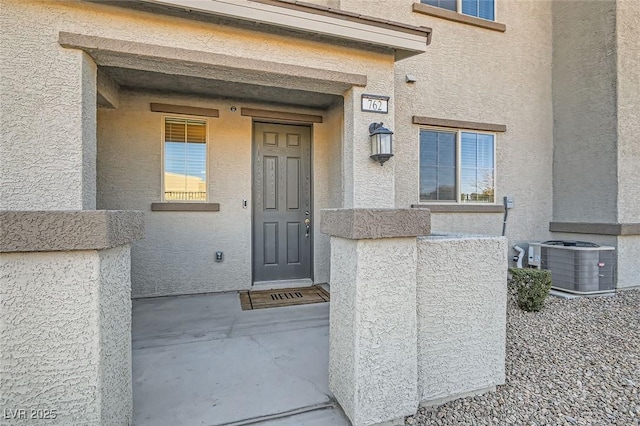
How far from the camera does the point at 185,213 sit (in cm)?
505

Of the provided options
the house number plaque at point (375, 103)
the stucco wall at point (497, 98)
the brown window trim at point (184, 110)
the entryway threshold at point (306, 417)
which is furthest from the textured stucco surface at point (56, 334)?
the stucco wall at point (497, 98)

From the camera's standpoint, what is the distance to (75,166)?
9.16ft

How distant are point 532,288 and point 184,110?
5.63m

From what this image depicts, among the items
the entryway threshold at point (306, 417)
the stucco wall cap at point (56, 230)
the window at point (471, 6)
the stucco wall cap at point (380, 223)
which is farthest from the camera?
the window at point (471, 6)

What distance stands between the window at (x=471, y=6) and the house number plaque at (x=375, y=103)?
301 centimetres

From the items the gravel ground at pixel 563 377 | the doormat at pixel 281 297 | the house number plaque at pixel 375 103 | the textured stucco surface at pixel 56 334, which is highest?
the house number plaque at pixel 375 103

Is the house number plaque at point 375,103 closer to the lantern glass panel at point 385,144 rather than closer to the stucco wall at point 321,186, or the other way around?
the lantern glass panel at point 385,144

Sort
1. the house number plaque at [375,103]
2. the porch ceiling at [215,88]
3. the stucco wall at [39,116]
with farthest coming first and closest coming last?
the porch ceiling at [215,88] → the house number plaque at [375,103] → the stucco wall at [39,116]

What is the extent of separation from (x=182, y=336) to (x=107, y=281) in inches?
81.7

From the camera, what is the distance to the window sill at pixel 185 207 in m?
4.93

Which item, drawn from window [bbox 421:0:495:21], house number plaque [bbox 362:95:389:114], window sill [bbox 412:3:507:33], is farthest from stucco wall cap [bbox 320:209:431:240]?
window [bbox 421:0:495:21]

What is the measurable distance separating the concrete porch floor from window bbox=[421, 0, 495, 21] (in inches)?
218

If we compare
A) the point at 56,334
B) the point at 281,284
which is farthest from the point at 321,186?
the point at 56,334

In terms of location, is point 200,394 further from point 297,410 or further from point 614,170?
point 614,170
